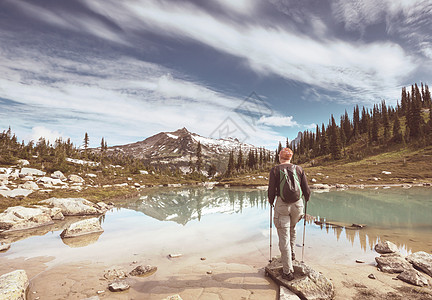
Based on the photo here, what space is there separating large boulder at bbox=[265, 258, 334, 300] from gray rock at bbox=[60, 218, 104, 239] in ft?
40.0

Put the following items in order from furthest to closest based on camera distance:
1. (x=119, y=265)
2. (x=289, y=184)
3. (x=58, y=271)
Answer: (x=119, y=265), (x=58, y=271), (x=289, y=184)

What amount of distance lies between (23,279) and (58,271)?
65.1 inches

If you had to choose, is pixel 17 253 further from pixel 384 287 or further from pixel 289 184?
pixel 384 287

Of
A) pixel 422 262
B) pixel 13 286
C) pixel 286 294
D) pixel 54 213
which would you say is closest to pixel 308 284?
pixel 286 294

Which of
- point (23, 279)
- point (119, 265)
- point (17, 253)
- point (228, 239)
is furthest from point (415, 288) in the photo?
point (17, 253)

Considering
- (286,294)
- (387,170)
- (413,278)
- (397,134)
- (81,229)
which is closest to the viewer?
(286,294)

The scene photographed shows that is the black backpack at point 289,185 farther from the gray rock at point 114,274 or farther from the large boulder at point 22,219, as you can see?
the large boulder at point 22,219

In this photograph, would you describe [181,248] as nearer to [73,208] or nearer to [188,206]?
[73,208]

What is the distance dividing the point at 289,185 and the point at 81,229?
43.0ft

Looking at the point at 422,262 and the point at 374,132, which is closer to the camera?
the point at 422,262

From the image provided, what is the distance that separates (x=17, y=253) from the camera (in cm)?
987

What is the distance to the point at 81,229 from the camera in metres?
13.2

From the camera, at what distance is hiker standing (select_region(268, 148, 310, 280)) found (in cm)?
594

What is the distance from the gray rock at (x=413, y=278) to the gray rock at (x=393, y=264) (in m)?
0.52
